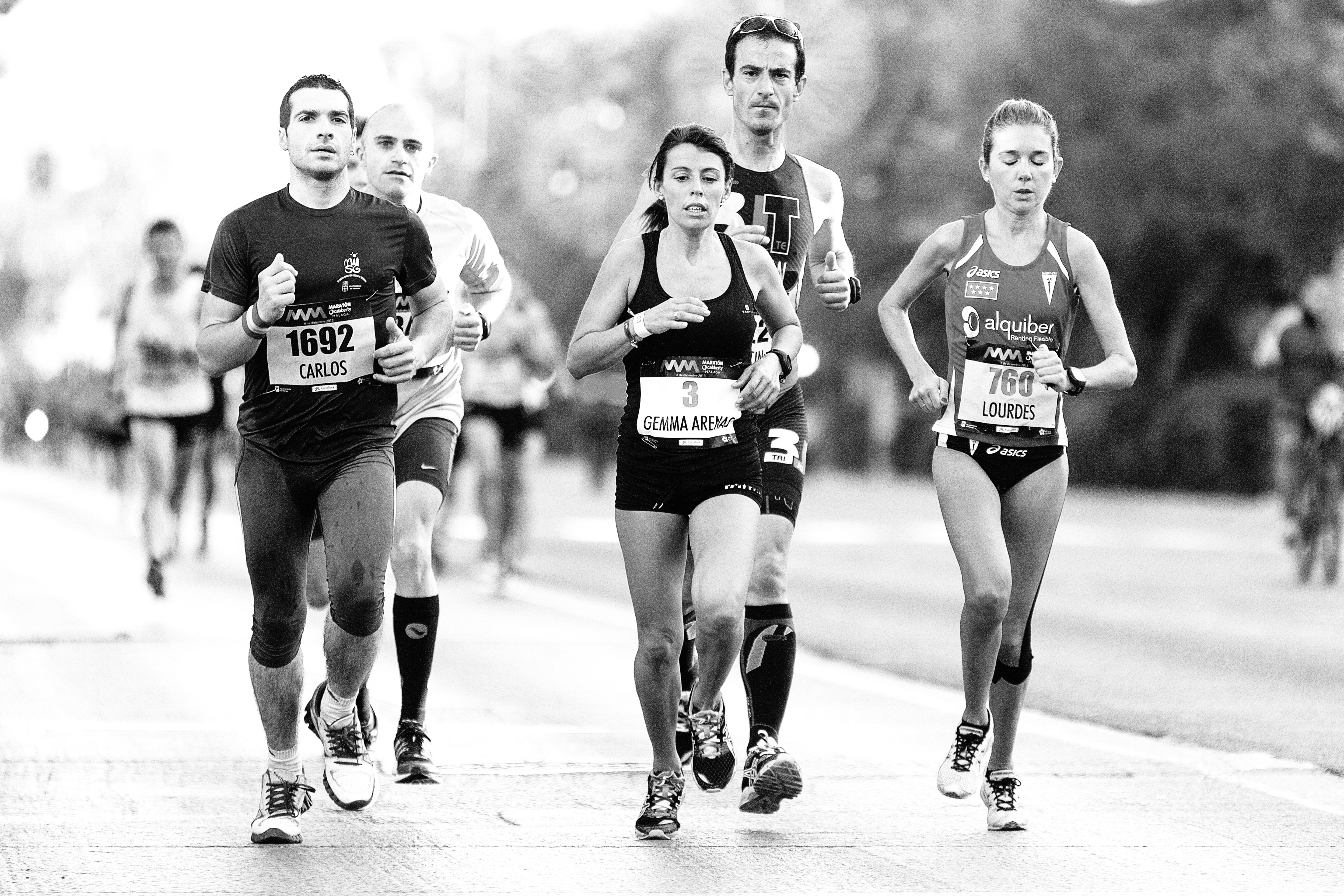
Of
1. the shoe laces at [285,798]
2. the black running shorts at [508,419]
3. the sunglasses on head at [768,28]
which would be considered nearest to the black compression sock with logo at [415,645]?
the shoe laces at [285,798]

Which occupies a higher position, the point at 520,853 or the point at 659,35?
the point at 659,35

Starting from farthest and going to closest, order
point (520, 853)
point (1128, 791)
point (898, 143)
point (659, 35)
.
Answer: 1. point (659, 35)
2. point (898, 143)
3. point (1128, 791)
4. point (520, 853)

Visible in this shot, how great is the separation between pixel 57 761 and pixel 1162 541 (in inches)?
658

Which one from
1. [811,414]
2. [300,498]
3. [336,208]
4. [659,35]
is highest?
[659,35]

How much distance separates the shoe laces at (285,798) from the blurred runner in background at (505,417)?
27.7 feet

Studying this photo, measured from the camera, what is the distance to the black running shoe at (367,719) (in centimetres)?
772

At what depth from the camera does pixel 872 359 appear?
162 feet

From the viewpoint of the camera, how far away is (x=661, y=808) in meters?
6.32

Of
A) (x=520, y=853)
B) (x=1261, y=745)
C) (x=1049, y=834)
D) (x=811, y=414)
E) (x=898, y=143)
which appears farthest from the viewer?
(x=898, y=143)

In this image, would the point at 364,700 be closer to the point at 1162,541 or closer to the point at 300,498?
the point at 300,498

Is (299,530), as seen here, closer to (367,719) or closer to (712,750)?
(712,750)

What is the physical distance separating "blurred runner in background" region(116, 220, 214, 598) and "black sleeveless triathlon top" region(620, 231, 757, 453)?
24.5 feet

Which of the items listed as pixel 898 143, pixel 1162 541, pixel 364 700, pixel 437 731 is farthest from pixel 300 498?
pixel 898 143

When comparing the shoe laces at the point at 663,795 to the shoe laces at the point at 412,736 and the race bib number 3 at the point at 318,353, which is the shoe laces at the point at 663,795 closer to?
the shoe laces at the point at 412,736
